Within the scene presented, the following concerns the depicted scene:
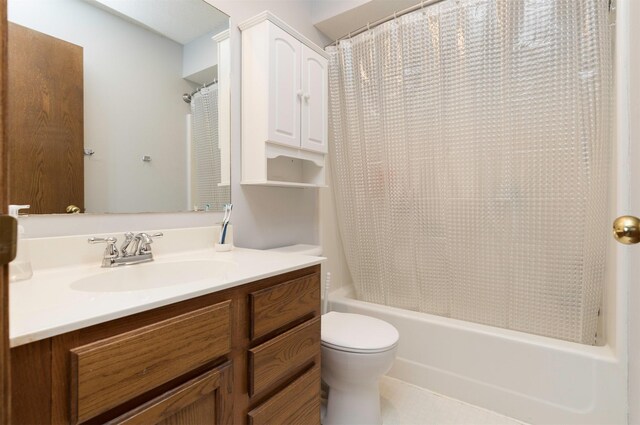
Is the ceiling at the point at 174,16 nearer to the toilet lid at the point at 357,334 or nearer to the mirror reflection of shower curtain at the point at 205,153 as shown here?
the mirror reflection of shower curtain at the point at 205,153

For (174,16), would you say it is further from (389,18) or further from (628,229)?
(628,229)

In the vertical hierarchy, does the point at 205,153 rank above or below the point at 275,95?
below

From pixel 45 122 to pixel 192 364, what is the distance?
0.87m

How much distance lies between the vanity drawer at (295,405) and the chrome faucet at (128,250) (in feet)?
2.08

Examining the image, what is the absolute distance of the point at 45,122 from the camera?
96 cm

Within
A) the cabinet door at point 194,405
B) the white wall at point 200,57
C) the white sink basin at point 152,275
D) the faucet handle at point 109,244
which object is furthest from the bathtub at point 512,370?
the white wall at point 200,57

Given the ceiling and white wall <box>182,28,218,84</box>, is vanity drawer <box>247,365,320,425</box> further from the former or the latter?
the ceiling

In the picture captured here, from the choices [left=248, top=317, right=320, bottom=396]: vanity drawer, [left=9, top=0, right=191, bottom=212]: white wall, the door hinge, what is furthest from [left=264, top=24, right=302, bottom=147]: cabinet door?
the door hinge

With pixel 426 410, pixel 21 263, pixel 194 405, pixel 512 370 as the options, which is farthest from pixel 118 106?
pixel 512 370

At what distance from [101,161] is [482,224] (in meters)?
1.75

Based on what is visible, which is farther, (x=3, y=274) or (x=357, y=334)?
(x=357, y=334)

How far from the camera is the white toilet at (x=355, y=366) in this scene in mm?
1278

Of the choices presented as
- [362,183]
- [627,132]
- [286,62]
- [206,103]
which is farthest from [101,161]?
[627,132]

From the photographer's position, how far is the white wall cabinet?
144 centimetres
